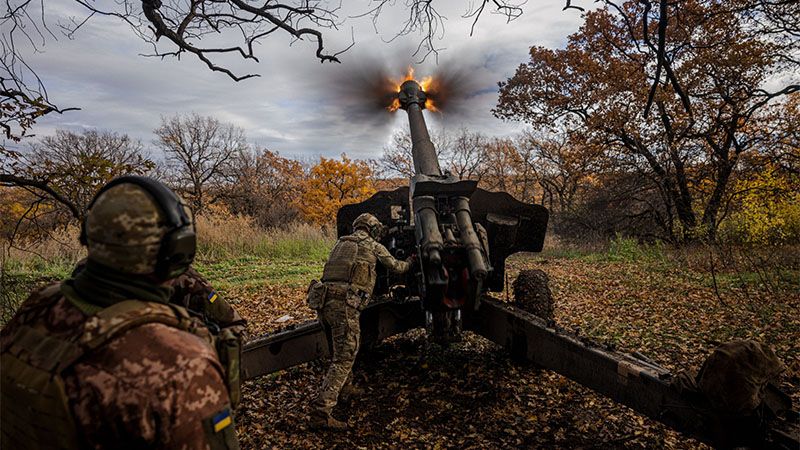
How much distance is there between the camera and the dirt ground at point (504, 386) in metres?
3.89

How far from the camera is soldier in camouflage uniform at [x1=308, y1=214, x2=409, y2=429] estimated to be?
416 cm

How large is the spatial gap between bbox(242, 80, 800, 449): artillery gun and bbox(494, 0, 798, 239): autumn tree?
Result: 743cm

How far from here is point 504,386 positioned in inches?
Answer: 192

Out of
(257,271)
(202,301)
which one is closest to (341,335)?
(202,301)

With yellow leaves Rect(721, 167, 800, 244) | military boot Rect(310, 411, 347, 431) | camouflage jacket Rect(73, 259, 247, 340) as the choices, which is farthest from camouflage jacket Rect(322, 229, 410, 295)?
yellow leaves Rect(721, 167, 800, 244)

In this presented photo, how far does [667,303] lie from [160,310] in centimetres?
852

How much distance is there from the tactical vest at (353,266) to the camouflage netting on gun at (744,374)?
8.98ft

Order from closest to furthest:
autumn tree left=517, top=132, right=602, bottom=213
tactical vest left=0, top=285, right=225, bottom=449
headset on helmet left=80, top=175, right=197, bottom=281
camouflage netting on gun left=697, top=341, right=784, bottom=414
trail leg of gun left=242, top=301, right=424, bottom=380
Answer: tactical vest left=0, top=285, right=225, bottom=449 < headset on helmet left=80, top=175, right=197, bottom=281 < camouflage netting on gun left=697, top=341, right=784, bottom=414 < trail leg of gun left=242, top=301, right=424, bottom=380 < autumn tree left=517, top=132, right=602, bottom=213

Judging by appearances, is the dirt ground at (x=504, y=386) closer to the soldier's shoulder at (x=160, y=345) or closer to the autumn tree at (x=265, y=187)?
the soldier's shoulder at (x=160, y=345)

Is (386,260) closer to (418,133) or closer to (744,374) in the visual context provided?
(418,133)

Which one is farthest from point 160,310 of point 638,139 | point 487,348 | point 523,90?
point 523,90

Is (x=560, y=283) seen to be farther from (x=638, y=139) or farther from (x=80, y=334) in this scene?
(x=80, y=334)

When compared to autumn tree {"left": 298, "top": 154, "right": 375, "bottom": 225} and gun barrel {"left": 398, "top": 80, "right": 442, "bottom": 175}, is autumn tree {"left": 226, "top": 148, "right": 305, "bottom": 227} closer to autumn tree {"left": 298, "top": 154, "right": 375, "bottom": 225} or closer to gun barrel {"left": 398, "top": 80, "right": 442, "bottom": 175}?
autumn tree {"left": 298, "top": 154, "right": 375, "bottom": 225}

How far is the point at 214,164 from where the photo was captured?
32281 millimetres
